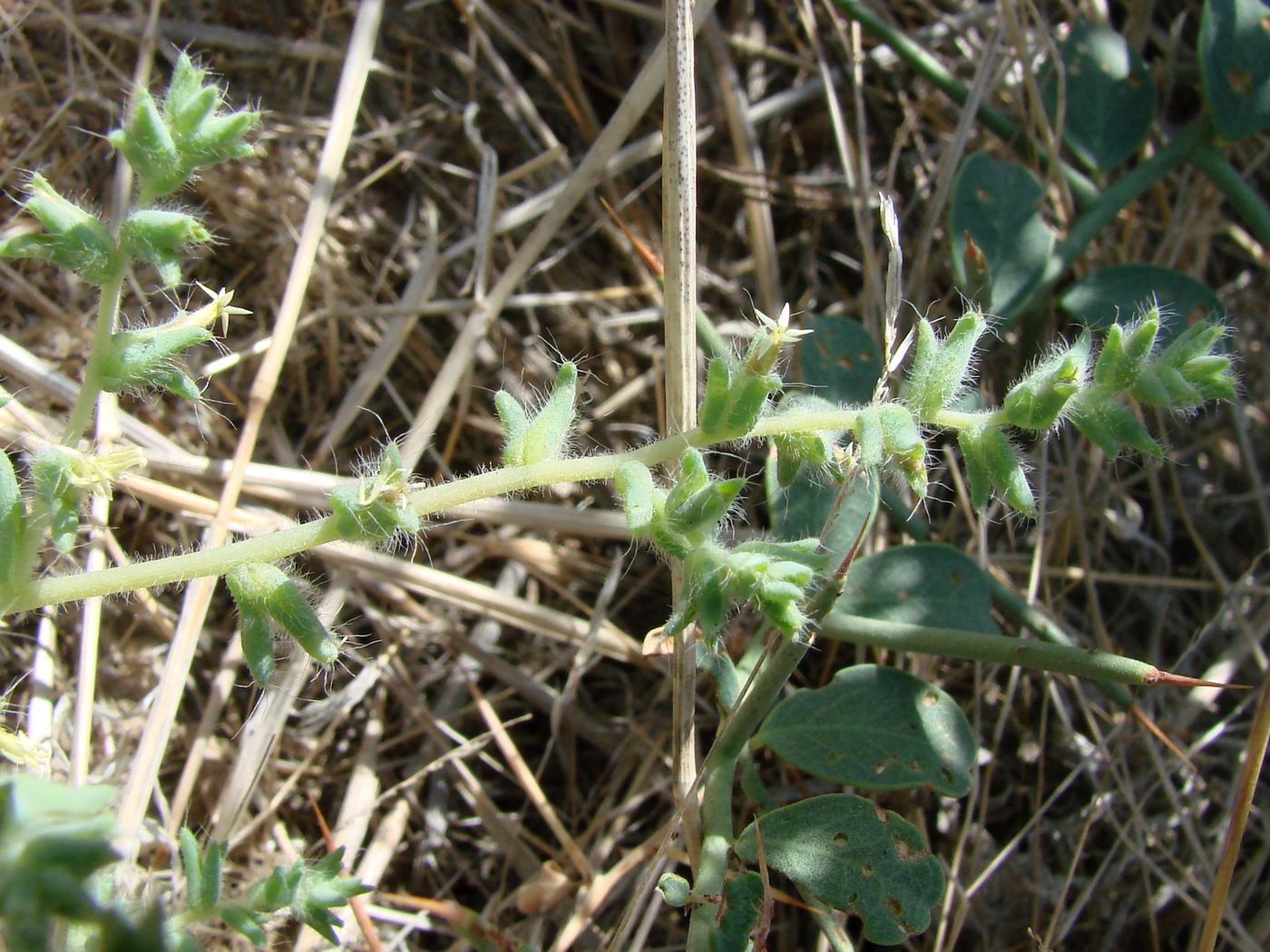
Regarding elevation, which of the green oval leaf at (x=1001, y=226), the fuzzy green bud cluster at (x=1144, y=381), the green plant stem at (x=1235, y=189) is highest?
the green plant stem at (x=1235, y=189)

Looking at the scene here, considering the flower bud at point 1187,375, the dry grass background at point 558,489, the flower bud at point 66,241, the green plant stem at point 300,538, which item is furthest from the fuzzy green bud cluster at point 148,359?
the flower bud at point 1187,375

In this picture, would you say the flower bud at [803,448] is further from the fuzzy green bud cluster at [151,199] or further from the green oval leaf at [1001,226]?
the fuzzy green bud cluster at [151,199]

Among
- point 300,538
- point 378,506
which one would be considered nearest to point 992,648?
point 378,506

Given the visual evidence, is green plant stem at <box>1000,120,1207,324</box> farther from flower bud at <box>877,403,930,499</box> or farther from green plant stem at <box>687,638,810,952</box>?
green plant stem at <box>687,638,810,952</box>

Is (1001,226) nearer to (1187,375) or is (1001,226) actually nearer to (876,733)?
(1187,375)

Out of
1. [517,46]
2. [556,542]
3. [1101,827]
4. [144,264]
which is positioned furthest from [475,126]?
[1101,827]

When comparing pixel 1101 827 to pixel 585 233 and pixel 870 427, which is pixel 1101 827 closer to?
pixel 870 427

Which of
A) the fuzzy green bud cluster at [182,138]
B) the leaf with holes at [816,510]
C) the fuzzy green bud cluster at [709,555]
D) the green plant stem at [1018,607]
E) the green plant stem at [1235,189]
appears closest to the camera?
the fuzzy green bud cluster at [709,555]
